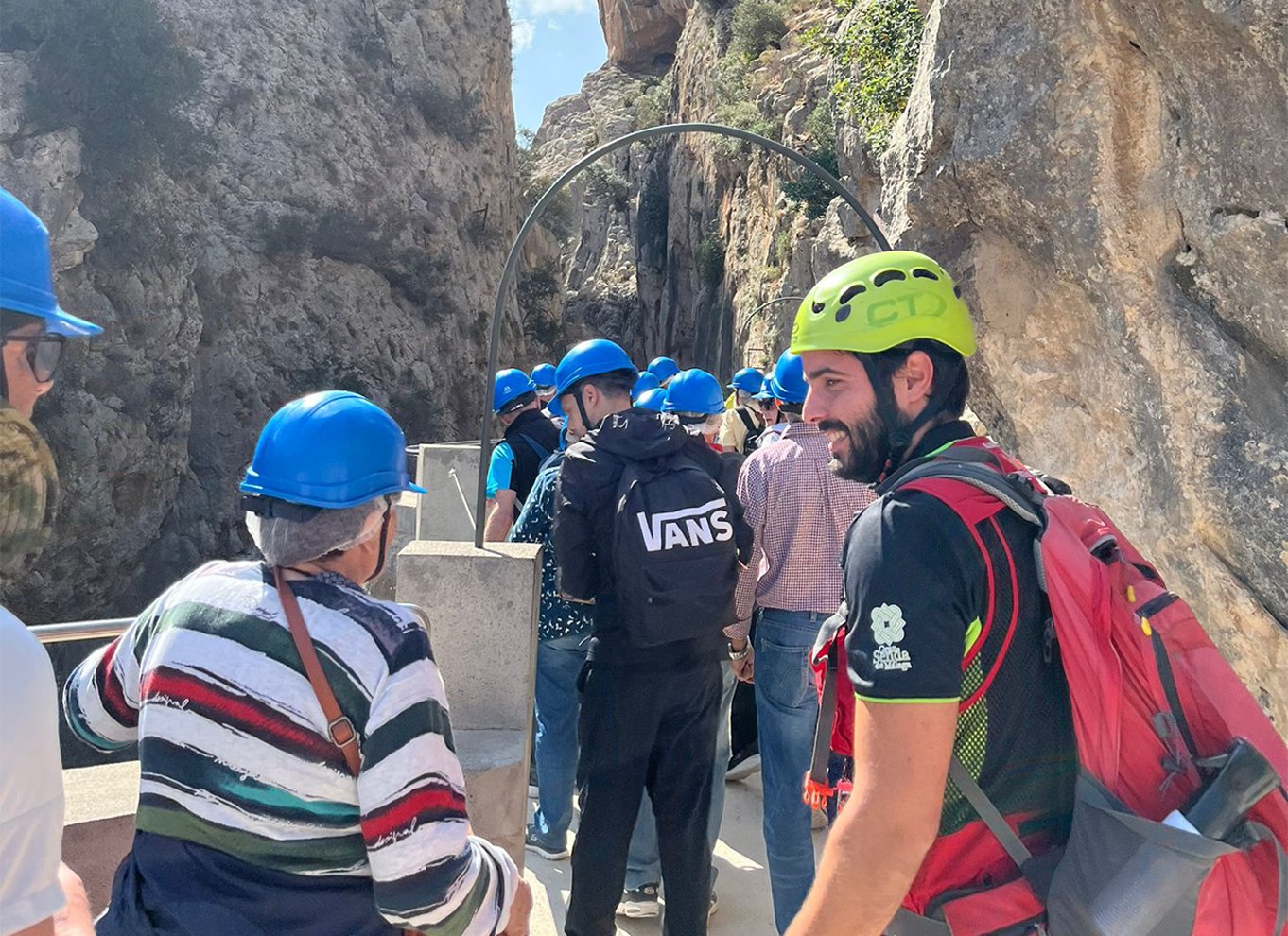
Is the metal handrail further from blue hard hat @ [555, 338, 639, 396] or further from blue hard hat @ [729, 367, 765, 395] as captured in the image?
blue hard hat @ [729, 367, 765, 395]

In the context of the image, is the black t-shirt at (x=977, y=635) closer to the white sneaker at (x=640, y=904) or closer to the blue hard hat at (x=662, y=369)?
the white sneaker at (x=640, y=904)

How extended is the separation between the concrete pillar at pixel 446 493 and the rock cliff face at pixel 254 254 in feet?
35.8

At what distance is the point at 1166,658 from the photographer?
1.36 meters

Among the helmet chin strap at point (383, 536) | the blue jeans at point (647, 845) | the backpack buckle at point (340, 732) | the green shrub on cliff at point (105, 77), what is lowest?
the blue jeans at point (647, 845)

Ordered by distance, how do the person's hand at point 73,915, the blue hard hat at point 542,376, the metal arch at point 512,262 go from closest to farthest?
the person's hand at point 73,915 < the metal arch at point 512,262 < the blue hard hat at point 542,376

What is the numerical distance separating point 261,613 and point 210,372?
21733 mm

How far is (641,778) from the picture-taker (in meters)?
3.04

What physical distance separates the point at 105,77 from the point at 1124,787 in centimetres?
2165

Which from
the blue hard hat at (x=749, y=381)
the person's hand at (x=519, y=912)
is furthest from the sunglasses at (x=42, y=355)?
the blue hard hat at (x=749, y=381)

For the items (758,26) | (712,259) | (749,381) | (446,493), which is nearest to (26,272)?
(446,493)

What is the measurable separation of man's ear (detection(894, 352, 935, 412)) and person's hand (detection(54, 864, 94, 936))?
1.51 m

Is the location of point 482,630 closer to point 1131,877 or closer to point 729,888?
point 729,888

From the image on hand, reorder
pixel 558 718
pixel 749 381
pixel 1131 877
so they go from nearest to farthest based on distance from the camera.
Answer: pixel 1131 877 → pixel 558 718 → pixel 749 381

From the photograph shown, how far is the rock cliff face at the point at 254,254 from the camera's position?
645 inches
